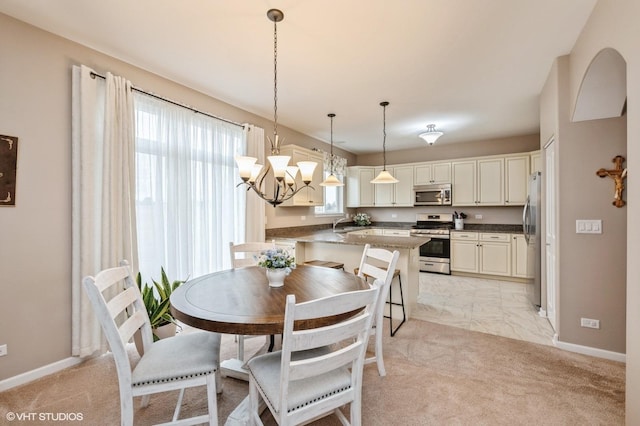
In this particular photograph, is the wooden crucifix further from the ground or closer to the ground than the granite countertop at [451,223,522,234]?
further from the ground

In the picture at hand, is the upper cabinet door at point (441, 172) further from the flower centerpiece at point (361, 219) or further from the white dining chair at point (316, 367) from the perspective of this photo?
the white dining chair at point (316, 367)

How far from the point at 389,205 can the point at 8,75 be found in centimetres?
590

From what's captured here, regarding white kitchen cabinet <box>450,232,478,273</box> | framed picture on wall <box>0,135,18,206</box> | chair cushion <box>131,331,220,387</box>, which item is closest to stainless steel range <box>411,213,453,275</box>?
white kitchen cabinet <box>450,232,478,273</box>

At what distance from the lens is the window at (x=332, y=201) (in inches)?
233

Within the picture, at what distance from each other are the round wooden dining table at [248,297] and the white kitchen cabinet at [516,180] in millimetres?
4502

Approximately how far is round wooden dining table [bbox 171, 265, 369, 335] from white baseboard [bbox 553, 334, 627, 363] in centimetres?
210

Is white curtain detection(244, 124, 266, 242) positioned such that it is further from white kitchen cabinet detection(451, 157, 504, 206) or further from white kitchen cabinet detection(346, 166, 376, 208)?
white kitchen cabinet detection(451, 157, 504, 206)

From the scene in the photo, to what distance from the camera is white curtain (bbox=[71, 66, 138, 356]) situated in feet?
7.69

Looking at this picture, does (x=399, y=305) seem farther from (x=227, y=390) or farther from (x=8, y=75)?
(x=8, y=75)

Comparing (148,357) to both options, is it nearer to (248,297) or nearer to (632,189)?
(248,297)

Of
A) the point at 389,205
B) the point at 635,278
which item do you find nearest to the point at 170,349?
the point at 635,278

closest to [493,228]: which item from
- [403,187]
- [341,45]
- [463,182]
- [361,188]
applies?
[463,182]

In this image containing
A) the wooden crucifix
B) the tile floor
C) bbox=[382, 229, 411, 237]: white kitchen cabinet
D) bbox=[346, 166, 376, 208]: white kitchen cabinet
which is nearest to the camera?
the wooden crucifix

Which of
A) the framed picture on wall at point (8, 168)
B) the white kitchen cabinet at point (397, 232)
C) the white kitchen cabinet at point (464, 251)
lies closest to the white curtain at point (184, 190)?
the framed picture on wall at point (8, 168)
